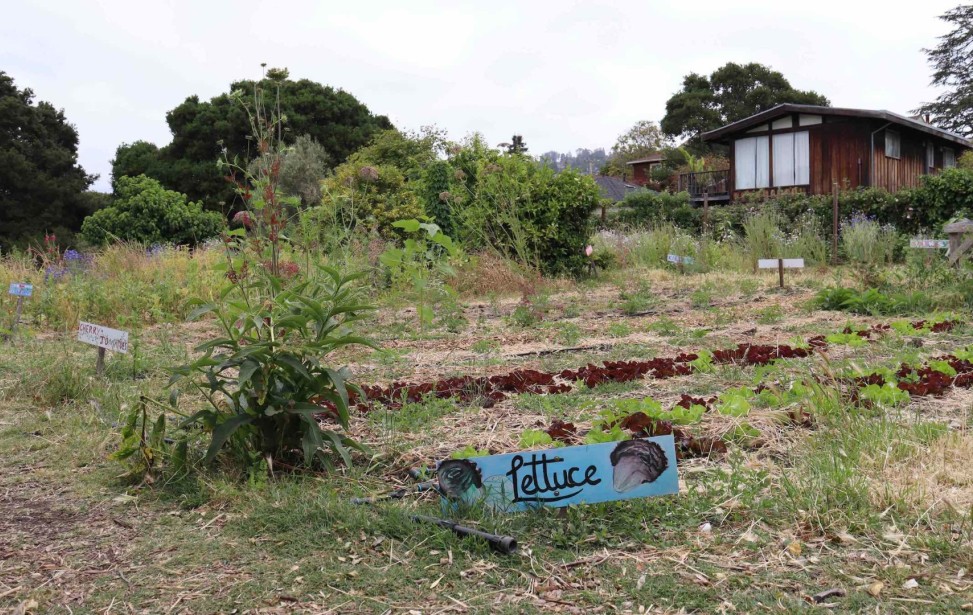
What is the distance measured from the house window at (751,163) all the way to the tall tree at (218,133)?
1435 cm

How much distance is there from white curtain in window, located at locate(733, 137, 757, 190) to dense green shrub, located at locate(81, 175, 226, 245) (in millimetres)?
14809

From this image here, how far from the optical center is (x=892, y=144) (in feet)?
73.7

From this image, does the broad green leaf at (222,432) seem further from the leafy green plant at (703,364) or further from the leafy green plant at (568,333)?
the leafy green plant at (568,333)

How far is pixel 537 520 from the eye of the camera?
7.52 ft

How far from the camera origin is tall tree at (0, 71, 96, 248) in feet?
83.6

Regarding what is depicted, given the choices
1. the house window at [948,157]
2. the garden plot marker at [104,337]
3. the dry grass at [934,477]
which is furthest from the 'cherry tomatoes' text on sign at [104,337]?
the house window at [948,157]

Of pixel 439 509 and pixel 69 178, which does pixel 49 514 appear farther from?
pixel 69 178

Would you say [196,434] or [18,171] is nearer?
[196,434]

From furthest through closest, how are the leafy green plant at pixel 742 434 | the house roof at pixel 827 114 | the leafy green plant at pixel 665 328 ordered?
the house roof at pixel 827 114 → the leafy green plant at pixel 665 328 → the leafy green plant at pixel 742 434

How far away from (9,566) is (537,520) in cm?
145

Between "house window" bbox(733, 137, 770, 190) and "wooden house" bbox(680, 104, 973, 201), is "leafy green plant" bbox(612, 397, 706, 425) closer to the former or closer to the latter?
"wooden house" bbox(680, 104, 973, 201)

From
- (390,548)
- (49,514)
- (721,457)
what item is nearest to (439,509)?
(390,548)

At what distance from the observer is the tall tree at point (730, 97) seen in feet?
133

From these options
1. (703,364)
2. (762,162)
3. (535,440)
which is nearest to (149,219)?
(762,162)
